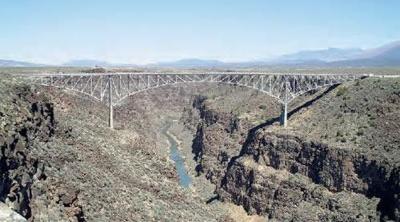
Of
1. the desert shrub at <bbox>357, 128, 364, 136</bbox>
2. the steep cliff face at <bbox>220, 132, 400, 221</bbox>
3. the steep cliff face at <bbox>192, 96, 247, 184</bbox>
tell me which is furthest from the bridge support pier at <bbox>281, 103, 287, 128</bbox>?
the desert shrub at <bbox>357, 128, 364, 136</bbox>

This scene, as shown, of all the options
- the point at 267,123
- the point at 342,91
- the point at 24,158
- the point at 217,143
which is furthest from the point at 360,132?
the point at 24,158

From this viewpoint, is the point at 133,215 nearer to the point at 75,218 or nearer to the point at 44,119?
the point at 75,218

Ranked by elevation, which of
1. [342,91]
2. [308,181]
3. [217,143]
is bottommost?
[217,143]

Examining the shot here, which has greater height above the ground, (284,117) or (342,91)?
(342,91)

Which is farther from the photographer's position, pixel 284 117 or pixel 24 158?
pixel 284 117

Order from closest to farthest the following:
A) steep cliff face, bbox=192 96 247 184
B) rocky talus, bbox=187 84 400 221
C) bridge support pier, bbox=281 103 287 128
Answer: rocky talus, bbox=187 84 400 221
bridge support pier, bbox=281 103 287 128
steep cliff face, bbox=192 96 247 184

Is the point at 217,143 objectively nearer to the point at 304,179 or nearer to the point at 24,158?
the point at 304,179

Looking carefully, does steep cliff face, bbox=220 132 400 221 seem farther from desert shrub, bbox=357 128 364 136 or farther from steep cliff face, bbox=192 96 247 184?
steep cliff face, bbox=192 96 247 184

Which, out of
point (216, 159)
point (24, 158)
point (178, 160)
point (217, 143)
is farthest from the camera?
point (178, 160)

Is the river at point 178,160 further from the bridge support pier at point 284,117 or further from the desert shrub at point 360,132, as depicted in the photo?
the desert shrub at point 360,132

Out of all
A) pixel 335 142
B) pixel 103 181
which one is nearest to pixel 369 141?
pixel 335 142
